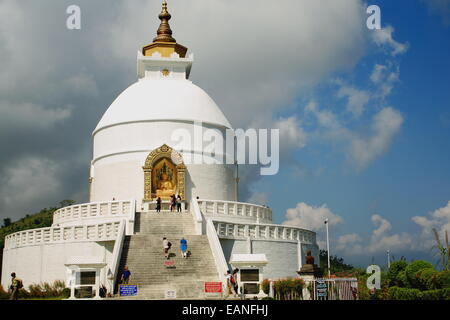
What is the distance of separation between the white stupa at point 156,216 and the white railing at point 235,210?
55 mm

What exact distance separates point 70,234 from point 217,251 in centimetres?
791

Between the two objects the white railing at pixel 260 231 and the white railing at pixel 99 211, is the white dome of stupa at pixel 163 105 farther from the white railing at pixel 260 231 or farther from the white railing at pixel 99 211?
the white railing at pixel 260 231

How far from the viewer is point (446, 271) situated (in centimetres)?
1641

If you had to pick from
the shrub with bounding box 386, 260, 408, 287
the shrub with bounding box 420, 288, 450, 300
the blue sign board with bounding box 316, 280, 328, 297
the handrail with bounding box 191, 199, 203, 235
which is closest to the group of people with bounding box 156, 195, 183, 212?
the handrail with bounding box 191, 199, 203, 235

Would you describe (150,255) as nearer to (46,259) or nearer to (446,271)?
(46,259)

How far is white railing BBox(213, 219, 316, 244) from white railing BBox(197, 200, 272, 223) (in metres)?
2.06

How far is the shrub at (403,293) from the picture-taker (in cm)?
1669

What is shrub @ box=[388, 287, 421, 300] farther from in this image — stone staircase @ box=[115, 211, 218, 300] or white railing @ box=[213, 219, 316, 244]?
white railing @ box=[213, 219, 316, 244]

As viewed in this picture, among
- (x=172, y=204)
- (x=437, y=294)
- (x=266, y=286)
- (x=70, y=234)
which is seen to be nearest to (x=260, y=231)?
(x=172, y=204)

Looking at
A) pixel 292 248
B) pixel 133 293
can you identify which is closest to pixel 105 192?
pixel 292 248

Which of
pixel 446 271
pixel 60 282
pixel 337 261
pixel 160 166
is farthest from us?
pixel 337 261

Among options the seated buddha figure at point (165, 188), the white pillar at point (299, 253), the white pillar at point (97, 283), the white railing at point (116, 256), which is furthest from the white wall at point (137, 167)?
the white pillar at point (97, 283)
